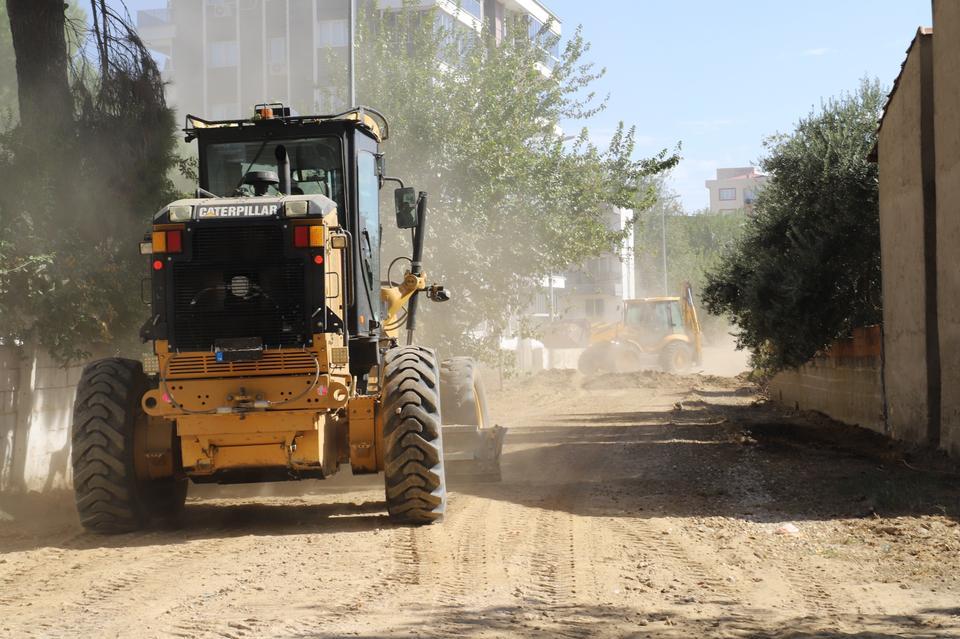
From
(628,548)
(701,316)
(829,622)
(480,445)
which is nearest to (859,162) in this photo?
(480,445)

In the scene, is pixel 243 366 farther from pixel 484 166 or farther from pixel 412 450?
pixel 484 166

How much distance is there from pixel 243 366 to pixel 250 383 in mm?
149

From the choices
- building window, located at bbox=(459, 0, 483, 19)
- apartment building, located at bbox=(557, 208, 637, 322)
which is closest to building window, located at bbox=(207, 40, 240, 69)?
building window, located at bbox=(459, 0, 483, 19)

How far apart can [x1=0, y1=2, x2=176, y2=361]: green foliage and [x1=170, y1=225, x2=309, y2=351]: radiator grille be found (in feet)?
9.87

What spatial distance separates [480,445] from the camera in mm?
12094

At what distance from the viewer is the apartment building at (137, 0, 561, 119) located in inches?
1639

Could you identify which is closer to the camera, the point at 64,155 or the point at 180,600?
the point at 180,600

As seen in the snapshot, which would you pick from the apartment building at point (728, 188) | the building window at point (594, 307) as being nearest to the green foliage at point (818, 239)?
the building window at point (594, 307)

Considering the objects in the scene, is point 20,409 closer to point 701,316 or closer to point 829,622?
point 829,622

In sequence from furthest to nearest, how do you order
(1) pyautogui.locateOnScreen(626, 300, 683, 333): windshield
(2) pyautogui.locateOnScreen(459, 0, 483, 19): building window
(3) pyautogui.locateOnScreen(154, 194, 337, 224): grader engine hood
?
(2) pyautogui.locateOnScreen(459, 0, 483, 19): building window
(1) pyautogui.locateOnScreen(626, 300, 683, 333): windshield
(3) pyautogui.locateOnScreen(154, 194, 337, 224): grader engine hood

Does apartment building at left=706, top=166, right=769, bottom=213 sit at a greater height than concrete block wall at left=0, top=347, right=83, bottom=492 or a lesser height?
greater

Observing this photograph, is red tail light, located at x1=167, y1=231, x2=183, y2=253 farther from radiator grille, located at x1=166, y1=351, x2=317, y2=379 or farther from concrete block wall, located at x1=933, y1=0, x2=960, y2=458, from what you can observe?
concrete block wall, located at x1=933, y1=0, x2=960, y2=458

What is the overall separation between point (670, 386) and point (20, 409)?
81.1 ft

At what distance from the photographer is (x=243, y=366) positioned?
31.6 ft
